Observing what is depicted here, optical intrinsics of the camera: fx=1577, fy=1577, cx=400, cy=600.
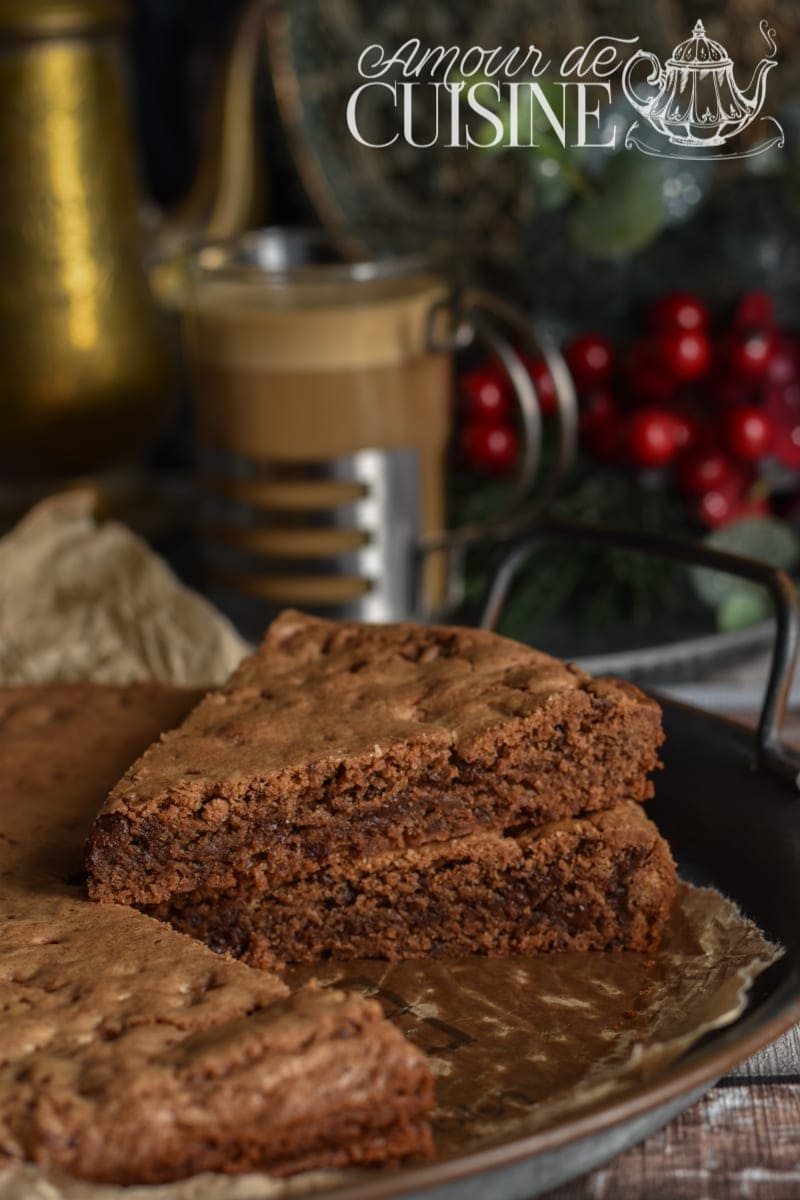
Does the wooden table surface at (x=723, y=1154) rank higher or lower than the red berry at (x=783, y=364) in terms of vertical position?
lower

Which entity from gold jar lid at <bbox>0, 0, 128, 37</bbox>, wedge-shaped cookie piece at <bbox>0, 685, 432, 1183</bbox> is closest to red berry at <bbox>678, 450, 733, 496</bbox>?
gold jar lid at <bbox>0, 0, 128, 37</bbox>

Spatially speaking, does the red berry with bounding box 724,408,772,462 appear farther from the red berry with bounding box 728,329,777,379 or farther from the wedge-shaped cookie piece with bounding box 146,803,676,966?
the wedge-shaped cookie piece with bounding box 146,803,676,966

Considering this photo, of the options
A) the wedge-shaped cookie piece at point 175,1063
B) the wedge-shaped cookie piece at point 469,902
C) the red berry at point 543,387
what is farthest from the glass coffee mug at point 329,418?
the wedge-shaped cookie piece at point 175,1063

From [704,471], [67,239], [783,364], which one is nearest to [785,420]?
[783,364]

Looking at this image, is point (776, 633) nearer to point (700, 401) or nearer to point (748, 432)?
point (748, 432)

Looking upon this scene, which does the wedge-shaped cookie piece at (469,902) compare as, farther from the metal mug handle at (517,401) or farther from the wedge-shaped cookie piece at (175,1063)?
the metal mug handle at (517,401)
